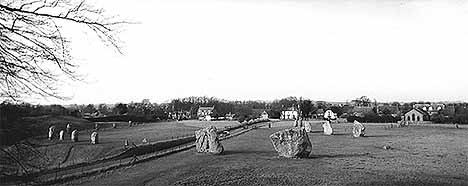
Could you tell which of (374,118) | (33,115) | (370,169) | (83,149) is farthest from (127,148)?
(374,118)

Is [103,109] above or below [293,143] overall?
above

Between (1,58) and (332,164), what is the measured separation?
23.4 meters

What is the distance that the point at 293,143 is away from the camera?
100ft

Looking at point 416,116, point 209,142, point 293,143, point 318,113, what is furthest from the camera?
point 318,113

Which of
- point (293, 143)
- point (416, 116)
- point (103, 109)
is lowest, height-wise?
point (293, 143)

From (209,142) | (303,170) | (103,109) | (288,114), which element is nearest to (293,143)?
(303,170)

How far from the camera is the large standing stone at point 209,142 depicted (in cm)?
3419

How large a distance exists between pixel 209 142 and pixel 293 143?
7.19 meters

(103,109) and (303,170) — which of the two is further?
(103,109)

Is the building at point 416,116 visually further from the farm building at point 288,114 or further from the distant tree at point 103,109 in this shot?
the distant tree at point 103,109

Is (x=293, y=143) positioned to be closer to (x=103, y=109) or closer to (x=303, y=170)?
(x=303, y=170)

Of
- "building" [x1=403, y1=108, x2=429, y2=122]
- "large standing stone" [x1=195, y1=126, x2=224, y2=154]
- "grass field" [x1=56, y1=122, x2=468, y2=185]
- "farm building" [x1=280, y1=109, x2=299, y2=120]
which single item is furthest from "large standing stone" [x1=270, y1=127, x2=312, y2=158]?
→ "farm building" [x1=280, y1=109, x2=299, y2=120]

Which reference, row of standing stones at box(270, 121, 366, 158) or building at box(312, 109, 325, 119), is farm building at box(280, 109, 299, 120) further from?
row of standing stones at box(270, 121, 366, 158)

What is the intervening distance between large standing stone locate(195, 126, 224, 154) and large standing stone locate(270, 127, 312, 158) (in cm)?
531
